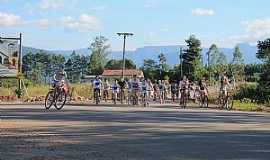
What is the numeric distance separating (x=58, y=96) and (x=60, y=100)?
21 cm

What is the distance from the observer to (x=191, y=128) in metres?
17.2

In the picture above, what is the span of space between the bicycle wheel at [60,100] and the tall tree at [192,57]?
61.8m

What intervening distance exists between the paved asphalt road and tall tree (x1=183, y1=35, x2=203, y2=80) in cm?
6783

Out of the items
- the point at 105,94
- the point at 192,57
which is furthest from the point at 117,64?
the point at 105,94

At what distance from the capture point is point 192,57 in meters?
90.6

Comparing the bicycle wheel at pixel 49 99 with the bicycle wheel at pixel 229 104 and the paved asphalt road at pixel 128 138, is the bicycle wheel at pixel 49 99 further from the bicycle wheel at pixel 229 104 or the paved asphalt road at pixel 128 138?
the bicycle wheel at pixel 229 104

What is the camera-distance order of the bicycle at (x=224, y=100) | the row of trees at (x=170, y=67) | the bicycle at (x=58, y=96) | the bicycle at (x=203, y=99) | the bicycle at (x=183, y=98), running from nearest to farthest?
the bicycle at (x=58, y=96) < the bicycle at (x=224, y=100) < the bicycle at (x=183, y=98) < the bicycle at (x=203, y=99) < the row of trees at (x=170, y=67)

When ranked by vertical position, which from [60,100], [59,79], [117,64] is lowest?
[60,100]

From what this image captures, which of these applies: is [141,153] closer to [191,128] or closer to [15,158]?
[15,158]

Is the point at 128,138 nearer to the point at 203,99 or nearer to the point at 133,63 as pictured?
the point at 203,99

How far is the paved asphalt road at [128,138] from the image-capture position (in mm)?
11445

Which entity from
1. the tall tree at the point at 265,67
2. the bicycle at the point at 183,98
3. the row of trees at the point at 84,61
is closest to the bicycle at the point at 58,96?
the bicycle at the point at 183,98

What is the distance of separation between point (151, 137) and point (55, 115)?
7675 mm

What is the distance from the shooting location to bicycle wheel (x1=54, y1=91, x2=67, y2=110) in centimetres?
2514
